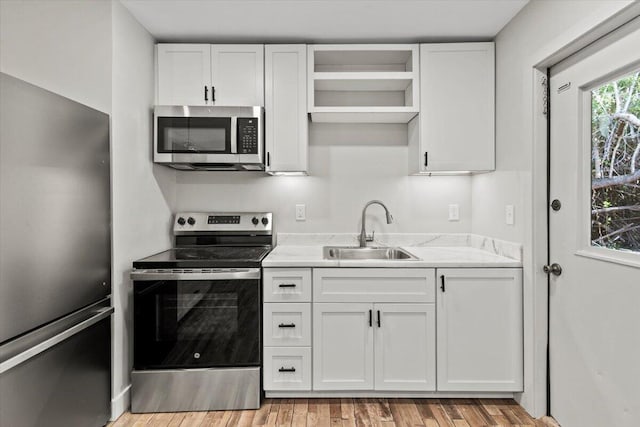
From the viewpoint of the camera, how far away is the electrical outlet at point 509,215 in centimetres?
210

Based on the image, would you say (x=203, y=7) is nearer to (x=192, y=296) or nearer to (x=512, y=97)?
(x=192, y=296)

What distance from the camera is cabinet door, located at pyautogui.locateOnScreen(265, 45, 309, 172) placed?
238 cm

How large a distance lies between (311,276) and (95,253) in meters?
1.12

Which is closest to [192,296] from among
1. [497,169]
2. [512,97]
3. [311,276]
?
[311,276]

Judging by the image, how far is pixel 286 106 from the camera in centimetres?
239

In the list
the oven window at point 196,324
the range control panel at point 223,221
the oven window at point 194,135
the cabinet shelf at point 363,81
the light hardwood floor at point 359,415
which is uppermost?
the cabinet shelf at point 363,81

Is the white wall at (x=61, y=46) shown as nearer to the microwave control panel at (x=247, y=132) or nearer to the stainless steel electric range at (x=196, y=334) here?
the microwave control panel at (x=247, y=132)

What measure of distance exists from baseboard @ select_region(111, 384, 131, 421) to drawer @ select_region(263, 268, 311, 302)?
3.12 ft

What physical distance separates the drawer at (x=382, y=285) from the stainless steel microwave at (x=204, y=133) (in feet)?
3.22

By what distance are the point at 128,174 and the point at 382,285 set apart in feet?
5.30

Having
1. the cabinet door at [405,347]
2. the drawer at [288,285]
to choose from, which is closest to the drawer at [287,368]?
the drawer at [288,285]

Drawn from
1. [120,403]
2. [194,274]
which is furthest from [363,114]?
[120,403]

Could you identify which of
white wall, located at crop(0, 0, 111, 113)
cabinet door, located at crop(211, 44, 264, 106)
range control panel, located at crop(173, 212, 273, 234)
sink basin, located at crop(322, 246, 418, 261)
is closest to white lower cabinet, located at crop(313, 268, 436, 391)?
sink basin, located at crop(322, 246, 418, 261)

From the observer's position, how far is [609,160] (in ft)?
5.08
